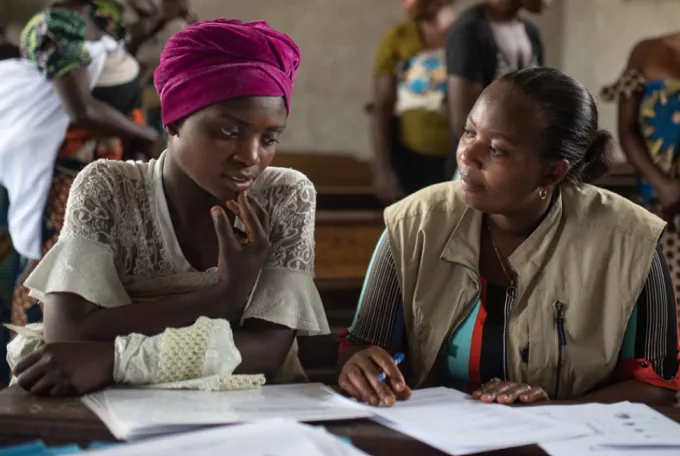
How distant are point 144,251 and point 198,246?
0.11 m

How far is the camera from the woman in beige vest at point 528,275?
171 centimetres

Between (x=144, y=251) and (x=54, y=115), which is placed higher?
(x=54, y=115)

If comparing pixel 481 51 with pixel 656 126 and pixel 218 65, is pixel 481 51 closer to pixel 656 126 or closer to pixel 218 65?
pixel 656 126

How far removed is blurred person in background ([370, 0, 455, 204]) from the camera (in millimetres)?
3625

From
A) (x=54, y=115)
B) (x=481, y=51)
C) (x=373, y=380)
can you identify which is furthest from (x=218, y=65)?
(x=481, y=51)

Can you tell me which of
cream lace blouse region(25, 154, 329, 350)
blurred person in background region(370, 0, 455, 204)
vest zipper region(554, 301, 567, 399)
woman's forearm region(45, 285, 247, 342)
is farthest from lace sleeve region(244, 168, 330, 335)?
blurred person in background region(370, 0, 455, 204)

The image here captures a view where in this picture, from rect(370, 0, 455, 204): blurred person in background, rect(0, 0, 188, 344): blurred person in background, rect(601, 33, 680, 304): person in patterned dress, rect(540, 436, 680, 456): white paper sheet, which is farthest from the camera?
rect(370, 0, 455, 204): blurred person in background

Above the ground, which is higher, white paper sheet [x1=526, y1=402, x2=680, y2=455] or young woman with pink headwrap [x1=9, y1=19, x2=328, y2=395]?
young woman with pink headwrap [x1=9, y1=19, x2=328, y2=395]

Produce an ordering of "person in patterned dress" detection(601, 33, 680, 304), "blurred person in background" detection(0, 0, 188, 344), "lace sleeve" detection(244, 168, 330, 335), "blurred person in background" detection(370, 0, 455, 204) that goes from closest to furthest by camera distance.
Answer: "lace sleeve" detection(244, 168, 330, 335) → "blurred person in background" detection(0, 0, 188, 344) → "person in patterned dress" detection(601, 33, 680, 304) → "blurred person in background" detection(370, 0, 455, 204)

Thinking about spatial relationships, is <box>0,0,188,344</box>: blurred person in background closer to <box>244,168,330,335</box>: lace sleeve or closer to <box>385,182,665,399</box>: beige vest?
<box>244,168,330,335</box>: lace sleeve

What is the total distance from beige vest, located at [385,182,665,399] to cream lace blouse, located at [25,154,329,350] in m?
0.22

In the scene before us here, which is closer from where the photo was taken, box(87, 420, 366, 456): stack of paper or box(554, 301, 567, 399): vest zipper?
box(87, 420, 366, 456): stack of paper

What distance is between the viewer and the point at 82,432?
1.19 meters

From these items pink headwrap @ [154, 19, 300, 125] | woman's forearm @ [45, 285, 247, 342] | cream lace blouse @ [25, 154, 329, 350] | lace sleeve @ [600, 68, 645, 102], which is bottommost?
woman's forearm @ [45, 285, 247, 342]
